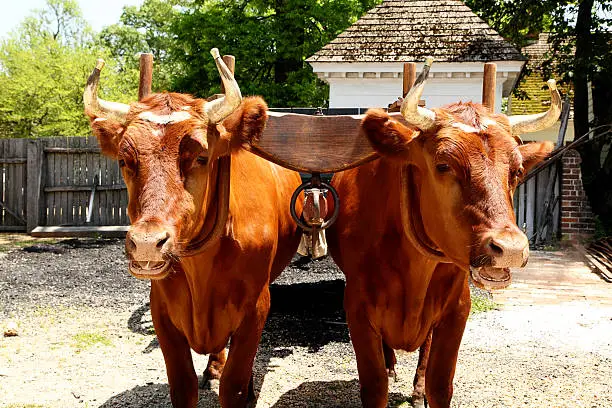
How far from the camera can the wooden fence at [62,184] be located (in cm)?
1306

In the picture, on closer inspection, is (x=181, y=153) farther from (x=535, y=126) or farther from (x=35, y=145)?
(x=35, y=145)

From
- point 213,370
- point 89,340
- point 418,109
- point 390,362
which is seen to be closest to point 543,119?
point 418,109

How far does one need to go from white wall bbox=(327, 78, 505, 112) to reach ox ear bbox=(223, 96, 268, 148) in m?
9.88

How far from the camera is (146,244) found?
226cm

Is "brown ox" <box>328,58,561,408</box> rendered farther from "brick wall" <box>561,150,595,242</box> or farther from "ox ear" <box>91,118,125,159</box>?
"brick wall" <box>561,150,595,242</box>

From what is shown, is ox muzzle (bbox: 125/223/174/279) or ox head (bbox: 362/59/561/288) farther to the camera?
ox head (bbox: 362/59/561/288)

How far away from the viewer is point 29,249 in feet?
35.4

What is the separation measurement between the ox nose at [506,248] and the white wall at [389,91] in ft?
35.1

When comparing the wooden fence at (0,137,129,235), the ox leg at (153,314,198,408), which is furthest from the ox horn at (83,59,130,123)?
the wooden fence at (0,137,129,235)

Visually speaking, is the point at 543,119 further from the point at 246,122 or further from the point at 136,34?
the point at 136,34

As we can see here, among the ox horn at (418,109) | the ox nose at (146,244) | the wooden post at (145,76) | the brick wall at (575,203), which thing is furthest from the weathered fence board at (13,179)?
the ox horn at (418,109)

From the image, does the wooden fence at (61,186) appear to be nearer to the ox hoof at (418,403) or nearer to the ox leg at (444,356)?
the ox hoof at (418,403)

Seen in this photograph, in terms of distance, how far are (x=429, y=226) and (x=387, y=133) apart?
53cm

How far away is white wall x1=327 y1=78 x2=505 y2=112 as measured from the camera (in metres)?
12.8
